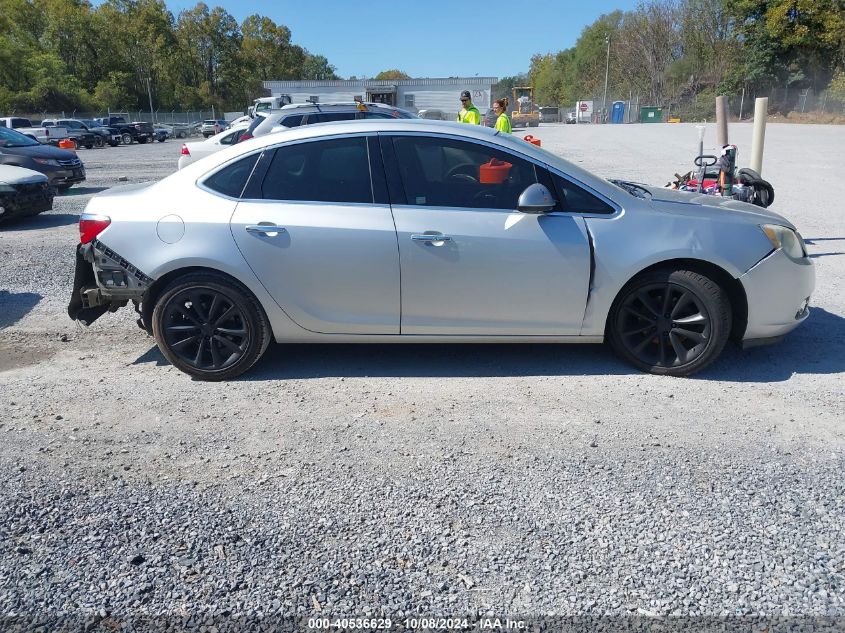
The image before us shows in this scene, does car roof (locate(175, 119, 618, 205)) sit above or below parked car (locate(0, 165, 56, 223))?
above

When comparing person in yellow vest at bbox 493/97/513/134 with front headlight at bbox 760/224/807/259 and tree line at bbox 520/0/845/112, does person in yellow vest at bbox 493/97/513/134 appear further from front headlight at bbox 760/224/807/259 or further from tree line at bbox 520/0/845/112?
tree line at bbox 520/0/845/112

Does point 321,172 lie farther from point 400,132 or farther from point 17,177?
point 17,177

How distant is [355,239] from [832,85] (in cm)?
6271

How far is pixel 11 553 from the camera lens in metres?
2.83

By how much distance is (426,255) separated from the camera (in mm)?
4328

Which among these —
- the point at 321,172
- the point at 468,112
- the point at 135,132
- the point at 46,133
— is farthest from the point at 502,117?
the point at 135,132

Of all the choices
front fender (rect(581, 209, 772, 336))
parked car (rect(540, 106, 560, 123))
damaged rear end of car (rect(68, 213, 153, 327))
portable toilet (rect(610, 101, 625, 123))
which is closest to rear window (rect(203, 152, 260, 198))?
damaged rear end of car (rect(68, 213, 153, 327))

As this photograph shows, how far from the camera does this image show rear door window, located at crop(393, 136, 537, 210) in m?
4.42

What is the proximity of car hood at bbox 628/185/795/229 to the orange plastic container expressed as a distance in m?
1.04

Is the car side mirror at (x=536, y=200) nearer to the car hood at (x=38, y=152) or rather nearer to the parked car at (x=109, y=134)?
the car hood at (x=38, y=152)

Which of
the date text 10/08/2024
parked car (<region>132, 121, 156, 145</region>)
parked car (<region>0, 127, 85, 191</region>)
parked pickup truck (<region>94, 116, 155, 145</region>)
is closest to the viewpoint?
the date text 10/08/2024

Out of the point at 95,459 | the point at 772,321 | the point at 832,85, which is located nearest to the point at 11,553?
the point at 95,459

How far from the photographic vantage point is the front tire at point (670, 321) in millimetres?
4328

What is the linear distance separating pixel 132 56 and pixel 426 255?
92.0 metres
